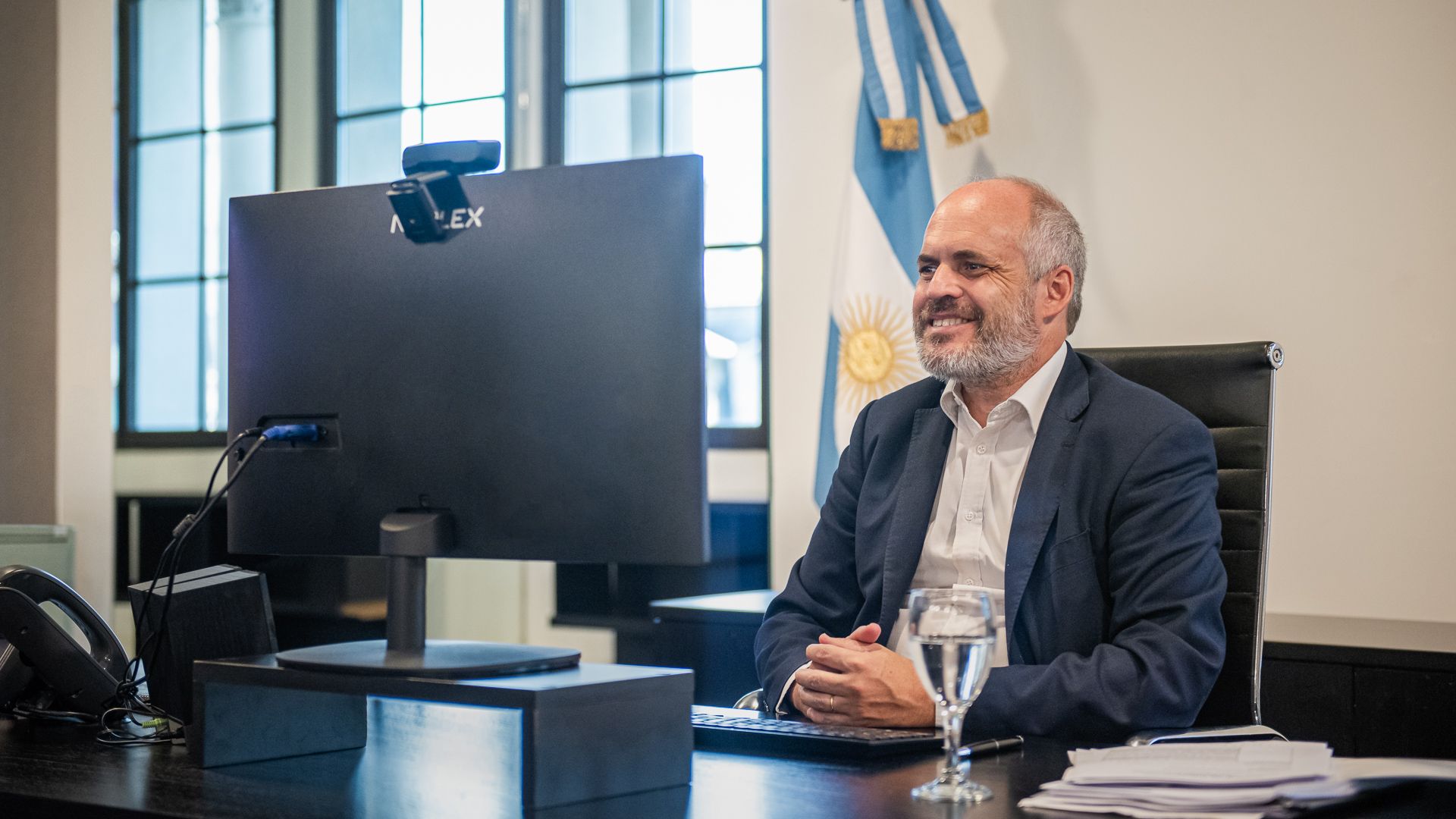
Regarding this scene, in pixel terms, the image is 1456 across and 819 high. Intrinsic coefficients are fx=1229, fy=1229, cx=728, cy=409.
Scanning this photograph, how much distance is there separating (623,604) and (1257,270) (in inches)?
76.9

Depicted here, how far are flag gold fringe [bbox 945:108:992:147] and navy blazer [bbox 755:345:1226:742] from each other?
115cm

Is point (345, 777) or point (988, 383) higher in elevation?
point (988, 383)

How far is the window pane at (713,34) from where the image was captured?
358cm

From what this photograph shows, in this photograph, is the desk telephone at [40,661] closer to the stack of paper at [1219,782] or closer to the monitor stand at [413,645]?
the monitor stand at [413,645]

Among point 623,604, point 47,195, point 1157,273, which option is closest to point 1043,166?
point 1157,273

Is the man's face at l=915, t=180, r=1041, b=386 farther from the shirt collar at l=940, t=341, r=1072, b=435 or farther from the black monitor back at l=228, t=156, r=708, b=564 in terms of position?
the black monitor back at l=228, t=156, r=708, b=564

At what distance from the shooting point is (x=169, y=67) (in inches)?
181

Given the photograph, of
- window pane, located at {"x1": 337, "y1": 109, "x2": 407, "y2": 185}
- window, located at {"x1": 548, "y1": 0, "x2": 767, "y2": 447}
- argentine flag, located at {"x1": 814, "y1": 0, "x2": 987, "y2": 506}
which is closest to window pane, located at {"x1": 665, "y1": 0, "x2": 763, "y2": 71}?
window, located at {"x1": 548, "y1": 0, "x2": 767, "y2": 447}

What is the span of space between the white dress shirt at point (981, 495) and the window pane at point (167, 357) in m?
3.50

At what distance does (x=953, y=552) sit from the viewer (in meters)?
1.77

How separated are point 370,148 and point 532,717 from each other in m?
3.62

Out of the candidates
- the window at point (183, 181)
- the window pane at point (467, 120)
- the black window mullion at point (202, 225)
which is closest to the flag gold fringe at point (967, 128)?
the window pane at point (467, 120)

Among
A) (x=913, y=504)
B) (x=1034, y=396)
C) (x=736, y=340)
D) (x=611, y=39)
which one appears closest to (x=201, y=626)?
(x=913, y=504)

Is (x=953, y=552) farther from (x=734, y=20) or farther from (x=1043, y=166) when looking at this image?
(x=734, y=20)
